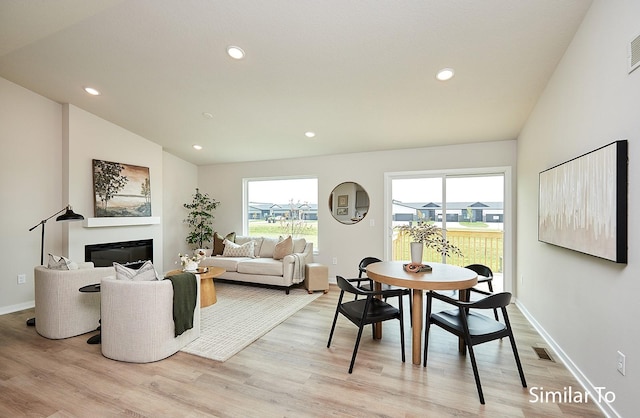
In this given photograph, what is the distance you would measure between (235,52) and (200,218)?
4.43 meters

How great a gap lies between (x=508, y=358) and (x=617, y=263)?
4.19 feet

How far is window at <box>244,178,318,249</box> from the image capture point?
582 cm

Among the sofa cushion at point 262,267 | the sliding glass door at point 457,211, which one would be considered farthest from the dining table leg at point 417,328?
the sofa cushion at point 262,267

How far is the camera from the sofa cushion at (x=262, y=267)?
4.79 m

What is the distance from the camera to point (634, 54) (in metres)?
1.66

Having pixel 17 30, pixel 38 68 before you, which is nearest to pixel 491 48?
pixel 17 30

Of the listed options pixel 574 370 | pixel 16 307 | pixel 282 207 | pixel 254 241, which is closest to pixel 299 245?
pixel 254 241

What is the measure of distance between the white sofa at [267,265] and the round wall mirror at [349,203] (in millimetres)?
796

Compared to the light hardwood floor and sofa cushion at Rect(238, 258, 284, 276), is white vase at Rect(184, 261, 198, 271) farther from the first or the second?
the light hardwood floor

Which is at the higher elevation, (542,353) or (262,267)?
(262,267)

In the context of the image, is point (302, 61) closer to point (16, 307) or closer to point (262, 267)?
point (262, 267)

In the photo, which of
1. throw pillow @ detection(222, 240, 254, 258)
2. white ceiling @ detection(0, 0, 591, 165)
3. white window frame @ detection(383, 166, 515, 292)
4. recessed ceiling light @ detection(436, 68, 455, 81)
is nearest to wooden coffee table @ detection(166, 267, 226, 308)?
throw pillow @ detection(222, 240, 254, 258)

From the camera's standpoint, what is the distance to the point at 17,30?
282 centimetres

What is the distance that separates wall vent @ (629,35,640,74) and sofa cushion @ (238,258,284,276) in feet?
14.0
